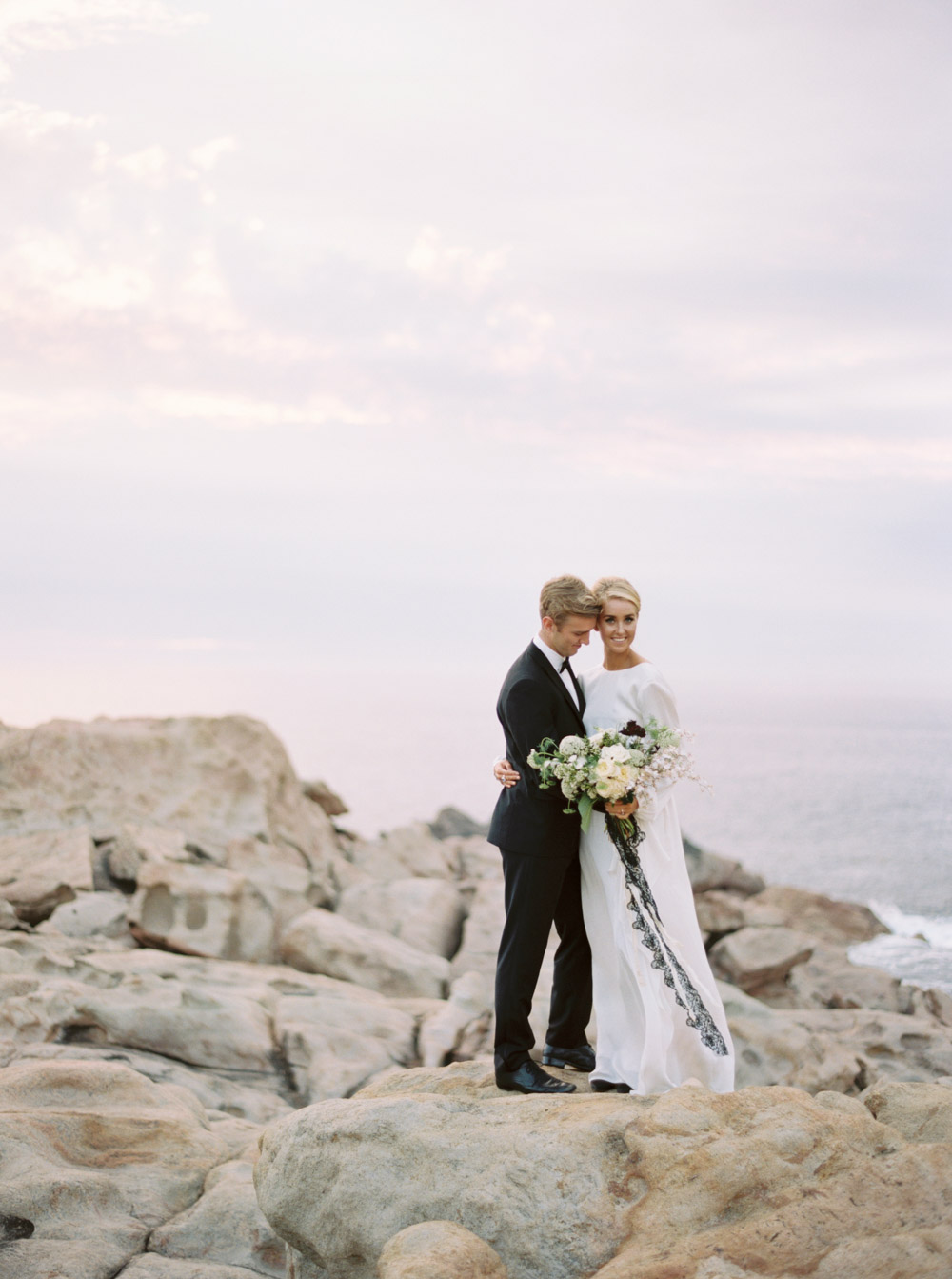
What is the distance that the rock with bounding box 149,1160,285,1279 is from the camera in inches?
237

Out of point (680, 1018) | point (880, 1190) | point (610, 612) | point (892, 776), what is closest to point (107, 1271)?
point (680, 1018)

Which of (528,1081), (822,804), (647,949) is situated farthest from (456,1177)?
(822,804)

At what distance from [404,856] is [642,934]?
11591mm

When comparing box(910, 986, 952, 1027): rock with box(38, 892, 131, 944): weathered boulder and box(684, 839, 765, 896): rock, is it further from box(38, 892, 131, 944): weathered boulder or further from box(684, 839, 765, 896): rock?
box(38, 892, 131, 944): weathered boulder

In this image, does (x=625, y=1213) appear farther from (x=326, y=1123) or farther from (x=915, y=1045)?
(x=915, y=1045)

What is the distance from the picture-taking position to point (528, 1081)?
6.07 m

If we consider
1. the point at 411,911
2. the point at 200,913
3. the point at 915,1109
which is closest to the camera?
the point at 915,1109

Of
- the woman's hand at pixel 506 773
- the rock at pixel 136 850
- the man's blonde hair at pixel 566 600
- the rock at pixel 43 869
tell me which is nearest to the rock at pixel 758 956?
the rock at pixel 136 850

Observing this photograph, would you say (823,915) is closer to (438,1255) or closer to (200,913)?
(200,913)

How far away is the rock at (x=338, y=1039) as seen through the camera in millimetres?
9305

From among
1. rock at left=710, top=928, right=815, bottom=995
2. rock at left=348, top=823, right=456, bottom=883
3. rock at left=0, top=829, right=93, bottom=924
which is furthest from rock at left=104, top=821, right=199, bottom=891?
rock at left=710, top=928, right=815, bottom=995

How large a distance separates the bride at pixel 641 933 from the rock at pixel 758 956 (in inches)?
346

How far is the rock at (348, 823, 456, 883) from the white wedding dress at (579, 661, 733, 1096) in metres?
10.4

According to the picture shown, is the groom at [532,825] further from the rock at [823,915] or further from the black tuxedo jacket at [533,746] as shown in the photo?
the rock at [823,915]
